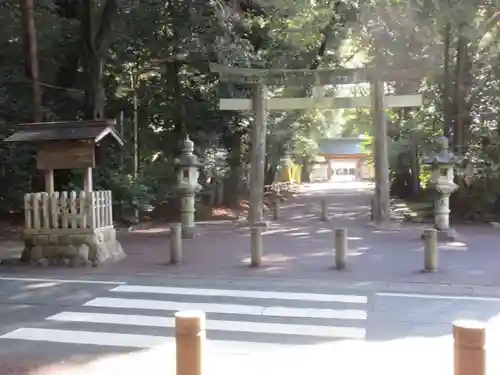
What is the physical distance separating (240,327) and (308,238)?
340 inches

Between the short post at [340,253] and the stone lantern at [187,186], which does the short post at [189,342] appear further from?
the stone lantern at [187,186]

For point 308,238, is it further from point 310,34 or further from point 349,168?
point 349,168

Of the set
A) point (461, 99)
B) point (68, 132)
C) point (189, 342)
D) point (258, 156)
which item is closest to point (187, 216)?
point (258, 156)

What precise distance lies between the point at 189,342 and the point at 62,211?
853cm

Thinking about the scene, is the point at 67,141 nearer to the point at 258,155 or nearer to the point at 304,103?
the point at 258,155

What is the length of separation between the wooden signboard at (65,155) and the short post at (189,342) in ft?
27.0

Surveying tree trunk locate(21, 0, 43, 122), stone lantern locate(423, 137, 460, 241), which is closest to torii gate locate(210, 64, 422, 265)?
stone lantern locate(423, 137, 460, 241)

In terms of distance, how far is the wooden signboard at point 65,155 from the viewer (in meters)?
11.6

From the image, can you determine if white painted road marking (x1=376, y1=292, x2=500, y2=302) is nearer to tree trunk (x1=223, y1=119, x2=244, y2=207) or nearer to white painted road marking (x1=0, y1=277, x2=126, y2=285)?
white painted road marking (x1=0, y1=277, x2=126, y2=285)

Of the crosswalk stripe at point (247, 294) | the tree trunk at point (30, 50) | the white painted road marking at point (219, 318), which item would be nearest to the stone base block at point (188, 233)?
the tree trunk at point (30, 50)

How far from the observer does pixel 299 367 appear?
5473mm

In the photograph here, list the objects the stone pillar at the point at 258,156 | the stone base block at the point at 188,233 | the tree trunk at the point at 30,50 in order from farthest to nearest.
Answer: the stone pillar at the point at 258,156 < the stone base block at the point at 188,233 < the tree trunk at the point at 30,50

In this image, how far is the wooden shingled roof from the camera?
1147cm

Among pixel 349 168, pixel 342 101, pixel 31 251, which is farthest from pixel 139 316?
pixel 349 168
